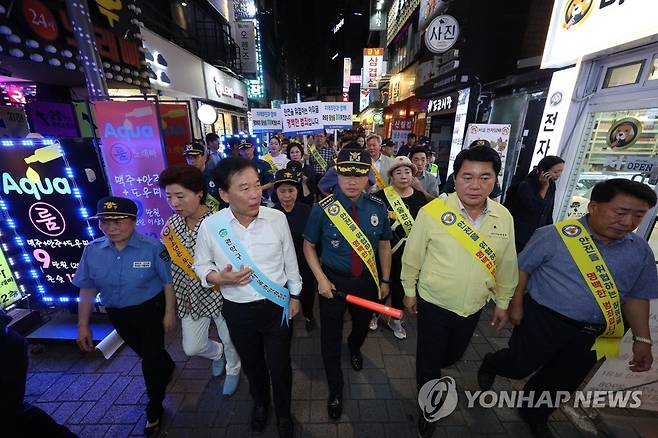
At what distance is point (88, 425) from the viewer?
272 cm

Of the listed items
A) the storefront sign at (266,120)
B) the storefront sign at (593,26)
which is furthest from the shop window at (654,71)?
the storefront sign at (266,120)

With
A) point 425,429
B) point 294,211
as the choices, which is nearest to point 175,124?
point 294,211

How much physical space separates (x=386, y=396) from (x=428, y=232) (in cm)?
203

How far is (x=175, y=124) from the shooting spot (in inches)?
231

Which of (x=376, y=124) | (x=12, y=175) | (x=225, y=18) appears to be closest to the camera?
(x=12, y=175)

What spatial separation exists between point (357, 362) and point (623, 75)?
6.14 m

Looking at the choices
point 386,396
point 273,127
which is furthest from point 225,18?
point 386,396

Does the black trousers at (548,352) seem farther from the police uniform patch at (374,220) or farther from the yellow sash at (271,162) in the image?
the yellow sash at (271,162)

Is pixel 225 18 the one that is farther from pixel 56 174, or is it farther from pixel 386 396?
pixel 386 396

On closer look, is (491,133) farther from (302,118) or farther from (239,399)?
(239,399)

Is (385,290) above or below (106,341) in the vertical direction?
above

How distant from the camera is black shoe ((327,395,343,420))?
2.78 m

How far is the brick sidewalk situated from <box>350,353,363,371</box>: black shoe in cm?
7

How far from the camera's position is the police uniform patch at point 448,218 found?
2.26 m
